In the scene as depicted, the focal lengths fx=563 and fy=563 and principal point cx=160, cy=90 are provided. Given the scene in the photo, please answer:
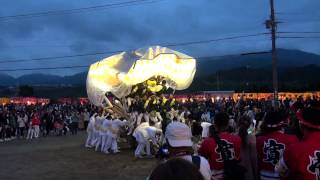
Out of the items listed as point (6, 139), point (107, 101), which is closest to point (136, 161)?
point (107, 101)

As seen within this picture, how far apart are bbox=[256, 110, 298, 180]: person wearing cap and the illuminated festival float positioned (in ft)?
59.5

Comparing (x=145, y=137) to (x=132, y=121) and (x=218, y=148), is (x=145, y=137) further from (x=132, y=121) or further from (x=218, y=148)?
(x=218, y=148)

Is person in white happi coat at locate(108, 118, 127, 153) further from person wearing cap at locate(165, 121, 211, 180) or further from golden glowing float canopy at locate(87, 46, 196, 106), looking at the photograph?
person wearing cap at locate(165, 121, 211, 180)

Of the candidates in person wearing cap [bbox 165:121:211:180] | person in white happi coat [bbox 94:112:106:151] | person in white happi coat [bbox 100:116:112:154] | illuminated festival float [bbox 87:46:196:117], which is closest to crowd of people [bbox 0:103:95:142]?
illuminated festival float [bbox 87:46:196:117]

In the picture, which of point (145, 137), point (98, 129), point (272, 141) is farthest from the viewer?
point (98, 129)

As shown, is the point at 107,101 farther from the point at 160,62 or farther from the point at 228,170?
the point at 228,170

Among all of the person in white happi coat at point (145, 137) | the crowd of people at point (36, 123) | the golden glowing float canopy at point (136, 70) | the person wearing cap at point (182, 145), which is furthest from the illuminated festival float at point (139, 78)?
the person wearing cap at point (182, 145)

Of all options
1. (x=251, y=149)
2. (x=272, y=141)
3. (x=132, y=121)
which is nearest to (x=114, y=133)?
(x=132, y=121)

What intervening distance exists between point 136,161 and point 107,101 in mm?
7824

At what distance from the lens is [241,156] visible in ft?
23.8

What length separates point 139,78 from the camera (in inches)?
1017

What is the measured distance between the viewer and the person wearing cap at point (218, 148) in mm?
6801

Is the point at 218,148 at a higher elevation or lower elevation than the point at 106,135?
higher

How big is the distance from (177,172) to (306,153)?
9.66 feet
